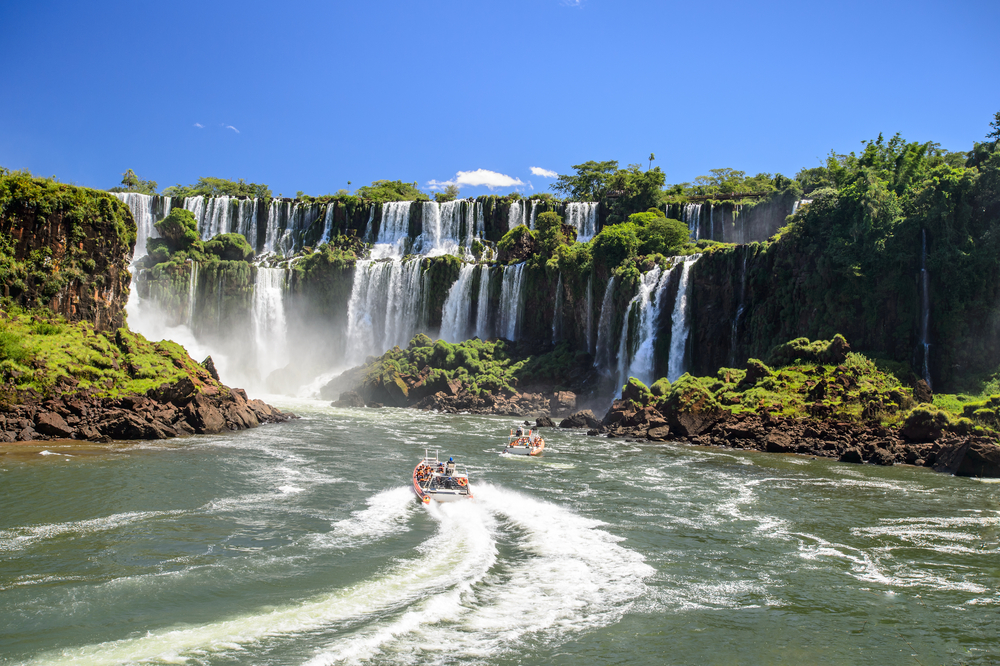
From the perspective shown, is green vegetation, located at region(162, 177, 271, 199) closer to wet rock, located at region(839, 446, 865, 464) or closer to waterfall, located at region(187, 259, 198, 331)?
waterfall, located at region(187, 259, 198, 331)

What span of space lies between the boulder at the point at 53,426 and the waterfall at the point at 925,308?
43.2 metres

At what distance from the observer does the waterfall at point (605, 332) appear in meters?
55.6

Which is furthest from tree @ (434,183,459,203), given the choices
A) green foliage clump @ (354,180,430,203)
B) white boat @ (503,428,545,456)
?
white boat @ (503,428,545,456)

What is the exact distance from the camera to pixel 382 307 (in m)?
68.2

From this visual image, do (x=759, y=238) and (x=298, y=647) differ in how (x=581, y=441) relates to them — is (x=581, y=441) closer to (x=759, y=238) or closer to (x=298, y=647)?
(x=298, y=647)

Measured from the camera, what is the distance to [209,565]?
15609mm

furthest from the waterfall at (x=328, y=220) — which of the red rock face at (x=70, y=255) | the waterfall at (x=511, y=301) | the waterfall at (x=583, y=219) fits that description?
the red rock face at (x=70, y=255)

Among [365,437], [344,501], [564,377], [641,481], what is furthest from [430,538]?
[564,377]

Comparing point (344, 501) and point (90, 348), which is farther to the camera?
point (90, 348)

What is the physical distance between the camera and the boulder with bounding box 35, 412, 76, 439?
3033 cm

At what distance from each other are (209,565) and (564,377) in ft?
138

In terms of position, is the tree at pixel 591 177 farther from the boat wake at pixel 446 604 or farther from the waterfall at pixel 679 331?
the boat wake at pixel 446 604

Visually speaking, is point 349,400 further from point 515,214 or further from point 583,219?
point 583,219

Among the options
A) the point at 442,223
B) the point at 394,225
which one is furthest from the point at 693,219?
the point at 394,225
